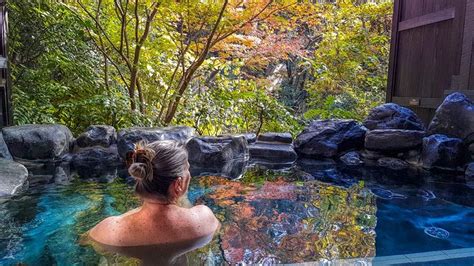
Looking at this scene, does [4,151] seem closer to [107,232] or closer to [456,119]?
[107,232]

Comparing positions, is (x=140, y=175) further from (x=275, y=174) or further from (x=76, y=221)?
(x=275, y=174)

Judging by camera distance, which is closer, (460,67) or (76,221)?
(76,221)

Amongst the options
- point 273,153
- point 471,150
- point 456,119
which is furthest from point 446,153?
point 273,153

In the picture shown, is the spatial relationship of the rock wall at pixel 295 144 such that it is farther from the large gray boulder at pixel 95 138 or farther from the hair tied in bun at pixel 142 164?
the hair tied in bun at pixel 142 164

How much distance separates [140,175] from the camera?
6.42 feet

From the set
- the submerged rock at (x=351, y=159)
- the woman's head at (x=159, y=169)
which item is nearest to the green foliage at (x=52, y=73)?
the submerged rock at (x=351, y=159)

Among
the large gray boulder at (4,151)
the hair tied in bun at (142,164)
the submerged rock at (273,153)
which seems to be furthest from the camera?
the submerged rock at (273,153)

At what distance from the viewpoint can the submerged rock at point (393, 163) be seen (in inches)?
206

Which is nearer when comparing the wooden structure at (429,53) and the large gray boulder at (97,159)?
the large gray boulder at (97,159)

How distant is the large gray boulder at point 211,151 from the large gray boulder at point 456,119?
105 inches

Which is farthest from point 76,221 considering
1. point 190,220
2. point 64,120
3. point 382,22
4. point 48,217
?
point 382,22

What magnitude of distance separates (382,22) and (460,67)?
4736 millimetres

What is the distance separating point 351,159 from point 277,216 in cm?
291

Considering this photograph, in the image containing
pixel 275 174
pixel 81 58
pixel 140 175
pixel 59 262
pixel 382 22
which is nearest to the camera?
pixel 140 175
